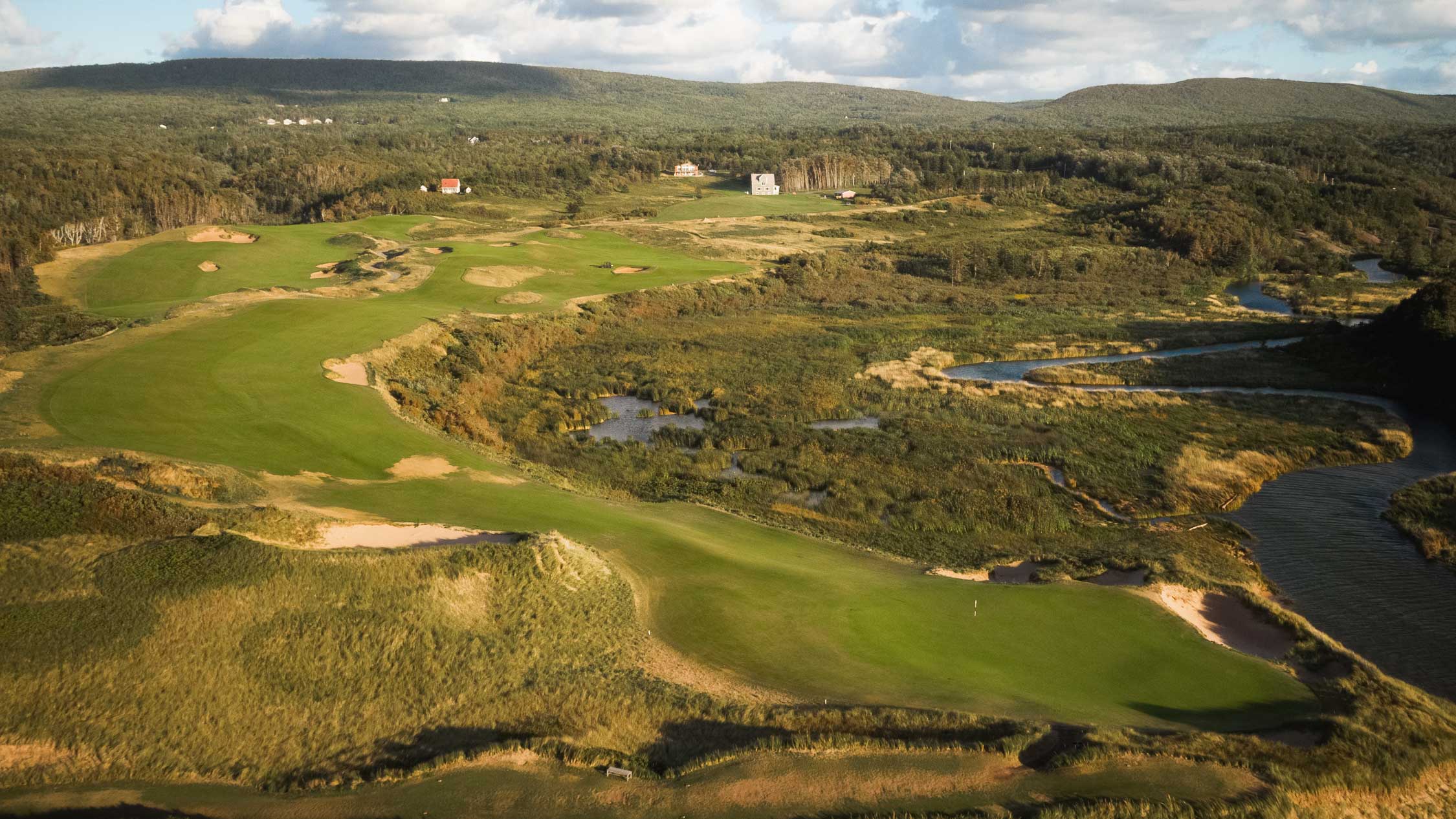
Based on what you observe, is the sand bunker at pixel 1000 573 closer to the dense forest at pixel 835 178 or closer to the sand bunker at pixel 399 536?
the sand bunker at pixel 399 536

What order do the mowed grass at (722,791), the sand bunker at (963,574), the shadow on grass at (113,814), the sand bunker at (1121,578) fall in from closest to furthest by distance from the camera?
1. the shadow on grass at (113,814)
2. the mowed grass at (722,791)
3. the sand bunker at (1121,578)
4. the sand bunker at (963,574)

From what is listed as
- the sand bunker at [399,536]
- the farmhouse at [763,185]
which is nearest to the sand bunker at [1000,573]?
the sand bunker at [399,536]

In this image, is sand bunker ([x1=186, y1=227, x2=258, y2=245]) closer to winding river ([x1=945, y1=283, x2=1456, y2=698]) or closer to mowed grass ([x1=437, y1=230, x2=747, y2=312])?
mowed grass ([x1=437, y1=230, x2=747, y2=312])

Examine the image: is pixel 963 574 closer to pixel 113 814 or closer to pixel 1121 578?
pixel 1121 578

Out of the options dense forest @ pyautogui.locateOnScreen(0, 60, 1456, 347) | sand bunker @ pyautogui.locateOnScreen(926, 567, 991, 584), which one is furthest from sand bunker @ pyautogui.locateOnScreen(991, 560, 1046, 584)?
dense forest @ pyautogui.locateOnScreen(0, 60, 1456, 347)

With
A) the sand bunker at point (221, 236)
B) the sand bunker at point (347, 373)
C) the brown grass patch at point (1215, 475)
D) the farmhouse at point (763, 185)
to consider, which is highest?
the farmhouse at point (763, 185)

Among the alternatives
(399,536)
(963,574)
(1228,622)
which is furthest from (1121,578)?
(399,536)
